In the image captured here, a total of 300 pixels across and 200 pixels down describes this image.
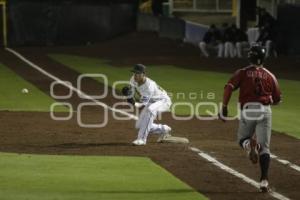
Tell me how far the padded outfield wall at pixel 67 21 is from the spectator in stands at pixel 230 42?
1391cm

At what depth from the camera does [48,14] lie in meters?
51.0

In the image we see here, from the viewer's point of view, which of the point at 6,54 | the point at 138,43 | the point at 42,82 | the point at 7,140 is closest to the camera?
the point at 7,140

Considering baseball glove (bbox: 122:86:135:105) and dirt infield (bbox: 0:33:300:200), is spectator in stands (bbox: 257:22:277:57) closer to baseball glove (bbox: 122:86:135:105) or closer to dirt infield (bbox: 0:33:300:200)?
dirt infield (bbox: 0:33:300:200)

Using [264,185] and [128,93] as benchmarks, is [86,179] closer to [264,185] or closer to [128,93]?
[264,185]

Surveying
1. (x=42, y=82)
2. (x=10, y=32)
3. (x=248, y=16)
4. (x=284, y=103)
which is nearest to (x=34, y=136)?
(x=284, y=103)

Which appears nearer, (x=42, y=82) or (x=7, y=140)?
(x=7, y=140)

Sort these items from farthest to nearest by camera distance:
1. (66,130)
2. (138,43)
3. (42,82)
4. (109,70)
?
(138,43) → (109,70) → (42,82) → (66,130)

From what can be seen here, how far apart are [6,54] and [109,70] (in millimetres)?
10258

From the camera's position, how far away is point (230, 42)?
39281 millimetres

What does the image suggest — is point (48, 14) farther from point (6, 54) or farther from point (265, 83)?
point (265, 83)

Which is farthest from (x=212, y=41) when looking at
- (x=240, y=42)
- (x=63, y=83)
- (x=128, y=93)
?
(x=128, y=93)

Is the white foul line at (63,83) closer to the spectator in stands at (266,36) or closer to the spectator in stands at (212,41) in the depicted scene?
the spectator in stands at (212,41)

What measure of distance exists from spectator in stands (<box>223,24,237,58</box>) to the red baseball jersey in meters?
27.2

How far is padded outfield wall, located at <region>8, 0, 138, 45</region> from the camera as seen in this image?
167ft
